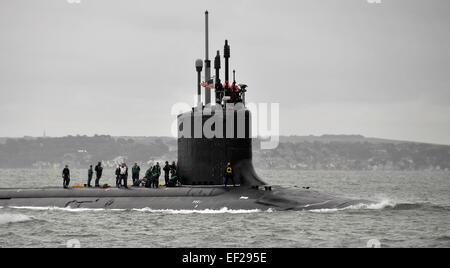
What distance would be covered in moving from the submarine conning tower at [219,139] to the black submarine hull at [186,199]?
846 millimetres

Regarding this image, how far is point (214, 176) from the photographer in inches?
1211

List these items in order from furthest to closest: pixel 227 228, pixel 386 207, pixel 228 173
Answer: pixel 386 207, pixel 228 173, pixel 227 228

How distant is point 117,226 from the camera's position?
26.3m

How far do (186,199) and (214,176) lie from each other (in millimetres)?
1673

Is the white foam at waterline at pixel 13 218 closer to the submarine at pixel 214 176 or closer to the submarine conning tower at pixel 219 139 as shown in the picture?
the submarine at pixel 214 176

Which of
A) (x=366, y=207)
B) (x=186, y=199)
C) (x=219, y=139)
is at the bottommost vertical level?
(x=366, y=207)

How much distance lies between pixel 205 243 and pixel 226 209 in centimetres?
614

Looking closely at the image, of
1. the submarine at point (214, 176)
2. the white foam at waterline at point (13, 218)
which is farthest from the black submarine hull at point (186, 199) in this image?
the white foam at waterline at point (13, 218)

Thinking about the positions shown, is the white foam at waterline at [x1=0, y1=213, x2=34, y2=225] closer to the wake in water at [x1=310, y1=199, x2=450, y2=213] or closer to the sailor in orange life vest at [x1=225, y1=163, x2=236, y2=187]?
the sailor in orange life vest at [x1=225, y1=163, x2=236, y2=187]

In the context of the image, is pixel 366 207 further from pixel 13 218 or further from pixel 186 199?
pixel 13 218

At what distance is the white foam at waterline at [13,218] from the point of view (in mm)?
28766

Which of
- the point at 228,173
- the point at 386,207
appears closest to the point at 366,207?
the point at 386,207

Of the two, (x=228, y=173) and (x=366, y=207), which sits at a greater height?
(x=228, y=173)
